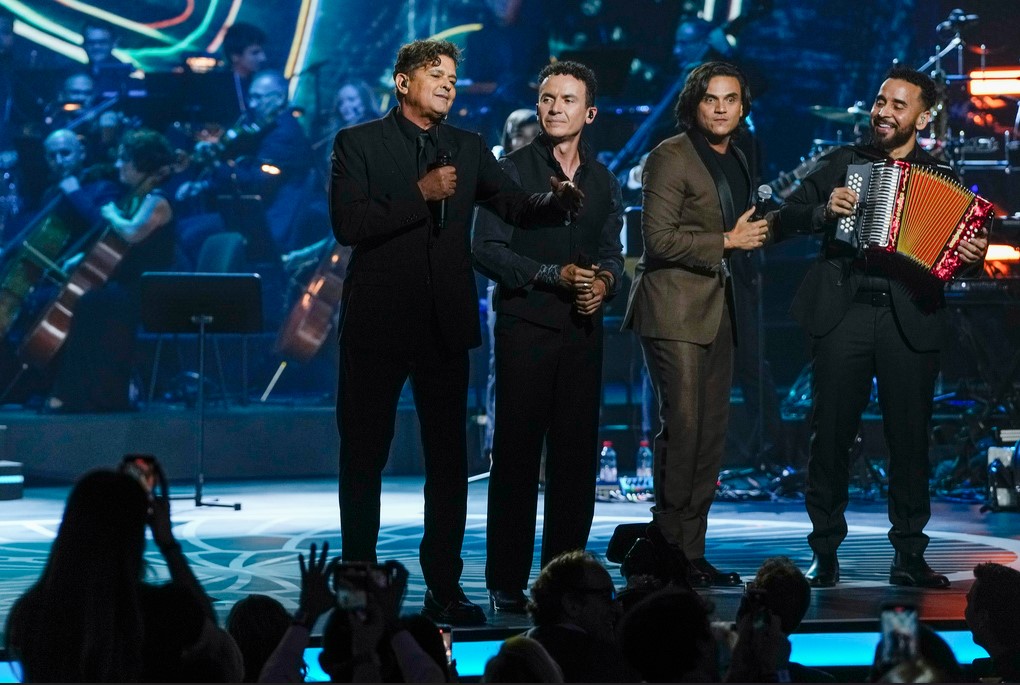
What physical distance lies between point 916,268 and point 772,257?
6324mm

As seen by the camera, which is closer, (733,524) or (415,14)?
(733,524)

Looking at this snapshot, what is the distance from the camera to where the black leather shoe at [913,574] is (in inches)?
190

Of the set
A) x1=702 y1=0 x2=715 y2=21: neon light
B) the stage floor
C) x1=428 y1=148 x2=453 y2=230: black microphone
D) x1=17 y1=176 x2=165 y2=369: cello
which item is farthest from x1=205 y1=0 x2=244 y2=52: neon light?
x1=428 y1=148 x2=453 y2=230: black microphone

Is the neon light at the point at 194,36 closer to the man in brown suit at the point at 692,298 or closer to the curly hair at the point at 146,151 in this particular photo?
the curly hair at the point at 146,151

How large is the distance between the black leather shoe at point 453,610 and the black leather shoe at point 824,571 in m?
1.37

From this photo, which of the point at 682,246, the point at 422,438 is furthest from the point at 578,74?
the point at 422,438

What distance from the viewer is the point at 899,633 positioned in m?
2.28

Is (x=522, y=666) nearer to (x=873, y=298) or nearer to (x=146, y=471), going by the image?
(x=146, y=471)

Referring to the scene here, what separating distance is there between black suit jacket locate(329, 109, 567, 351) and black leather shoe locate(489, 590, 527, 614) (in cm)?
80

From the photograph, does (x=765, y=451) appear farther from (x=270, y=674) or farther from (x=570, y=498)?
(x=270, y=674)

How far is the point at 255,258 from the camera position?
38.8 feet

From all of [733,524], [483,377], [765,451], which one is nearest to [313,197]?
[483,377]

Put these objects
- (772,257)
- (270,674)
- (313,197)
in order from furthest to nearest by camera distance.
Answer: (313,197)
(772,257)
(270,674)

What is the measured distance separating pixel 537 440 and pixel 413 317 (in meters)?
0.62
